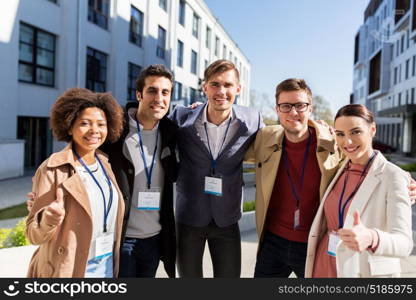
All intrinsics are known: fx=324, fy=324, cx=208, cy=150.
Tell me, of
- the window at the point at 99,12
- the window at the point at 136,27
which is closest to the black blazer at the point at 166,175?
the window at the point at 99,12

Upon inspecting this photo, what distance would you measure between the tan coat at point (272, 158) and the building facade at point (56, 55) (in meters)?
10.4

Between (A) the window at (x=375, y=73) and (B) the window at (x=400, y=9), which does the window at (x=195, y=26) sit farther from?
(A) the window at (x=375, y=73)

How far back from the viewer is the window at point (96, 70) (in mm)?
15657

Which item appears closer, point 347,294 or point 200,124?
point 347,294

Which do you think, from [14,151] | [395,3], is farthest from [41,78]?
[395,3]

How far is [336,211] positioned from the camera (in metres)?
2.23

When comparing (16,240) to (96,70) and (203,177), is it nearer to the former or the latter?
(203,177)

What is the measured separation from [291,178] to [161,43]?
22217mm

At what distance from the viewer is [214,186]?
289 cm

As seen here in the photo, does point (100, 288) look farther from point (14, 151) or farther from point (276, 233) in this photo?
point (14, 151)

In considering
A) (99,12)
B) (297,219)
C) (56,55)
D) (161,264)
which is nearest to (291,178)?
(297,219)

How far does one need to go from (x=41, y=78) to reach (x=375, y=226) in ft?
47.0

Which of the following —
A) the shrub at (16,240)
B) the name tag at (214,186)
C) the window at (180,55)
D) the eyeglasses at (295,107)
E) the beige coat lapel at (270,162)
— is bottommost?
the shrub at (16,240)

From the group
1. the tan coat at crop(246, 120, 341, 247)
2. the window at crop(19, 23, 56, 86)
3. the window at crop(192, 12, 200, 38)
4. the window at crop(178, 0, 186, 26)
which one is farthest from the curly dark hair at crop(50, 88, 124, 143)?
the window at crop(192, 12, 200, 38)
